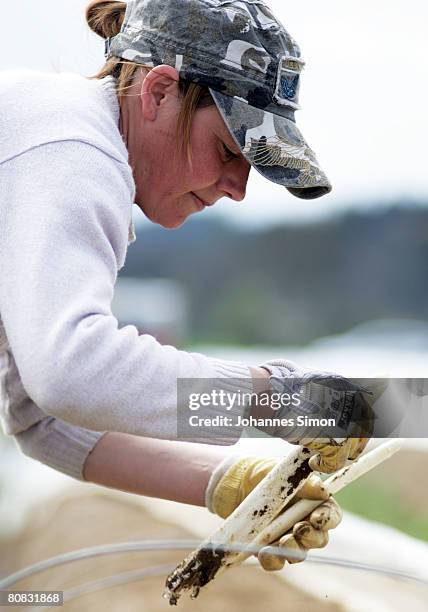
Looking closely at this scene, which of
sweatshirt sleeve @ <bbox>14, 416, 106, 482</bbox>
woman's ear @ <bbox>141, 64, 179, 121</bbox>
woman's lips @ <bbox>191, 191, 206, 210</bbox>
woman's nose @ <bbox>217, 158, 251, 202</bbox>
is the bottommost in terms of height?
sweatshirt sleeve @ <bbox>14, 416, 106, 482</bbox>

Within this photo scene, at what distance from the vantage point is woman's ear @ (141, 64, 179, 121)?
3.41ft

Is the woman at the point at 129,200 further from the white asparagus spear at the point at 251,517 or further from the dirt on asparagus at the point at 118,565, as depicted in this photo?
the dirt on asparagus at the point at 118,565

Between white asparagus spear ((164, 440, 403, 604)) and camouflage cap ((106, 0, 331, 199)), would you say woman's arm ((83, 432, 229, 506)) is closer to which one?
white asparagus spear ((164, 440, 403, 604))

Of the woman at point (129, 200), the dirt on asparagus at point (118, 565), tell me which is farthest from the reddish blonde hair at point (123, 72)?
the dirt on asparagus at point (118, 565)

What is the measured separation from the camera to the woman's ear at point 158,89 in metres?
1.04

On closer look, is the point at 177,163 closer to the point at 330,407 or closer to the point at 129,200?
the point at 129,200

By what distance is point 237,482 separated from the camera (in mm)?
1264

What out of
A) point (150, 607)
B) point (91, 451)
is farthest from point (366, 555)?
point (91, 451)

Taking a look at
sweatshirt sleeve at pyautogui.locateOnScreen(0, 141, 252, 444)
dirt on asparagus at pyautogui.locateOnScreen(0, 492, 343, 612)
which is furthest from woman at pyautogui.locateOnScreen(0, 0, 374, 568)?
dirt on asparagus at pyautogui.locateOnScreen(0, 492, 343, 612)

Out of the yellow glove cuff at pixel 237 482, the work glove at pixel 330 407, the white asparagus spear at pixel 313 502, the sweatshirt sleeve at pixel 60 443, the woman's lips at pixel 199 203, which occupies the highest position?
the woman's lips at pixel 199 203

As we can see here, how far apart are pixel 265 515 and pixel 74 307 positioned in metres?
0.45

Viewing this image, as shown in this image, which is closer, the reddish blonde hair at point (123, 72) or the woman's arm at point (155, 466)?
the reddish blonde hair at point (123, 72)

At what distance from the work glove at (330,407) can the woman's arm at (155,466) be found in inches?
12.2

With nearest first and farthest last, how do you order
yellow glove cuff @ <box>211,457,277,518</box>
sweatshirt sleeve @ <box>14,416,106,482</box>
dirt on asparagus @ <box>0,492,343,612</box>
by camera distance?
yellow glove cuff @ <box>211,457,277,518</box> < sweatshirt sleeve @ <box>14,416,106,482</box> < dirt on asparagus @ <box>0,492,343,612</box>
